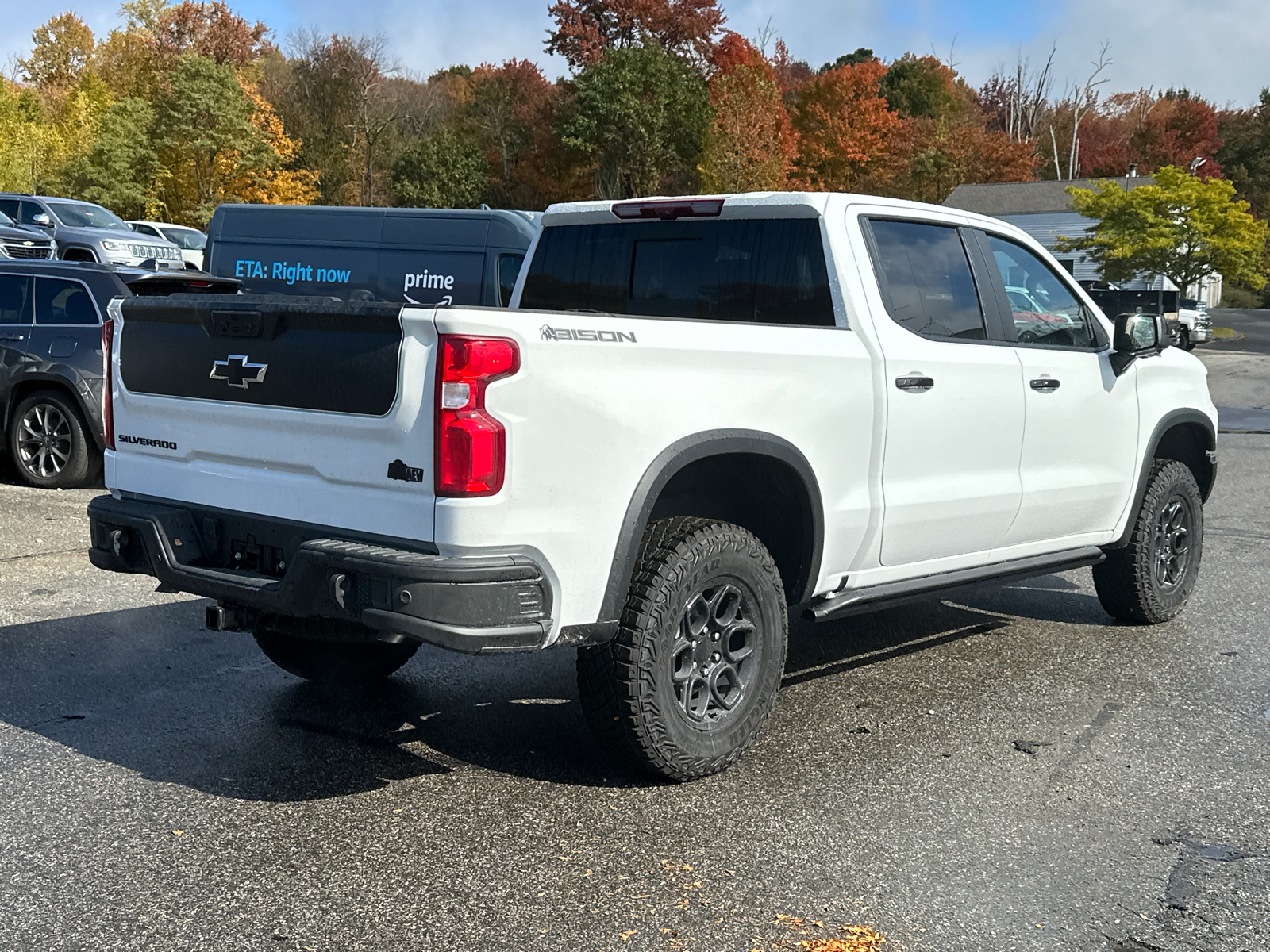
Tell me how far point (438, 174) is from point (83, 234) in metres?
32.5

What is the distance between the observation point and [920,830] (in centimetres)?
405

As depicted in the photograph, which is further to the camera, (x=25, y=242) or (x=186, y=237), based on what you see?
(x=186, y=237)

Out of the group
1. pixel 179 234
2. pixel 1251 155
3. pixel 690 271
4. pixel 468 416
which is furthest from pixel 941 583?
pixel 1251 155

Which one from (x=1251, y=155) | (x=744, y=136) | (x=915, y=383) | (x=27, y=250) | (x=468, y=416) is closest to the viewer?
(x=468, y=416)

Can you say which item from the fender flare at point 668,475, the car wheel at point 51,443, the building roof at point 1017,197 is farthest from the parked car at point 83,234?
the building roof at point 1017,197

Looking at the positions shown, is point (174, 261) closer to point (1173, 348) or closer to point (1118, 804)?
point (1173, 348)

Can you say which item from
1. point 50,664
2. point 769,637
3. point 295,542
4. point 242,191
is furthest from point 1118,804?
point 242,191

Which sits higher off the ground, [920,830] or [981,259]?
[981,259]

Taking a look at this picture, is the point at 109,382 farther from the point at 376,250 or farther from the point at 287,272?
the point at 287,272

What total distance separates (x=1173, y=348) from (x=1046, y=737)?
9.13ft

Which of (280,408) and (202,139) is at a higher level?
(202,139)

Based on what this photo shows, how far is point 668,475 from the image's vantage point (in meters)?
4.16

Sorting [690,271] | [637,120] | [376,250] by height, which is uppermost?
[637,120]

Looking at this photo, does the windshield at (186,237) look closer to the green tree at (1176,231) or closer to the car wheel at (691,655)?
the green tree at (1176,231)
